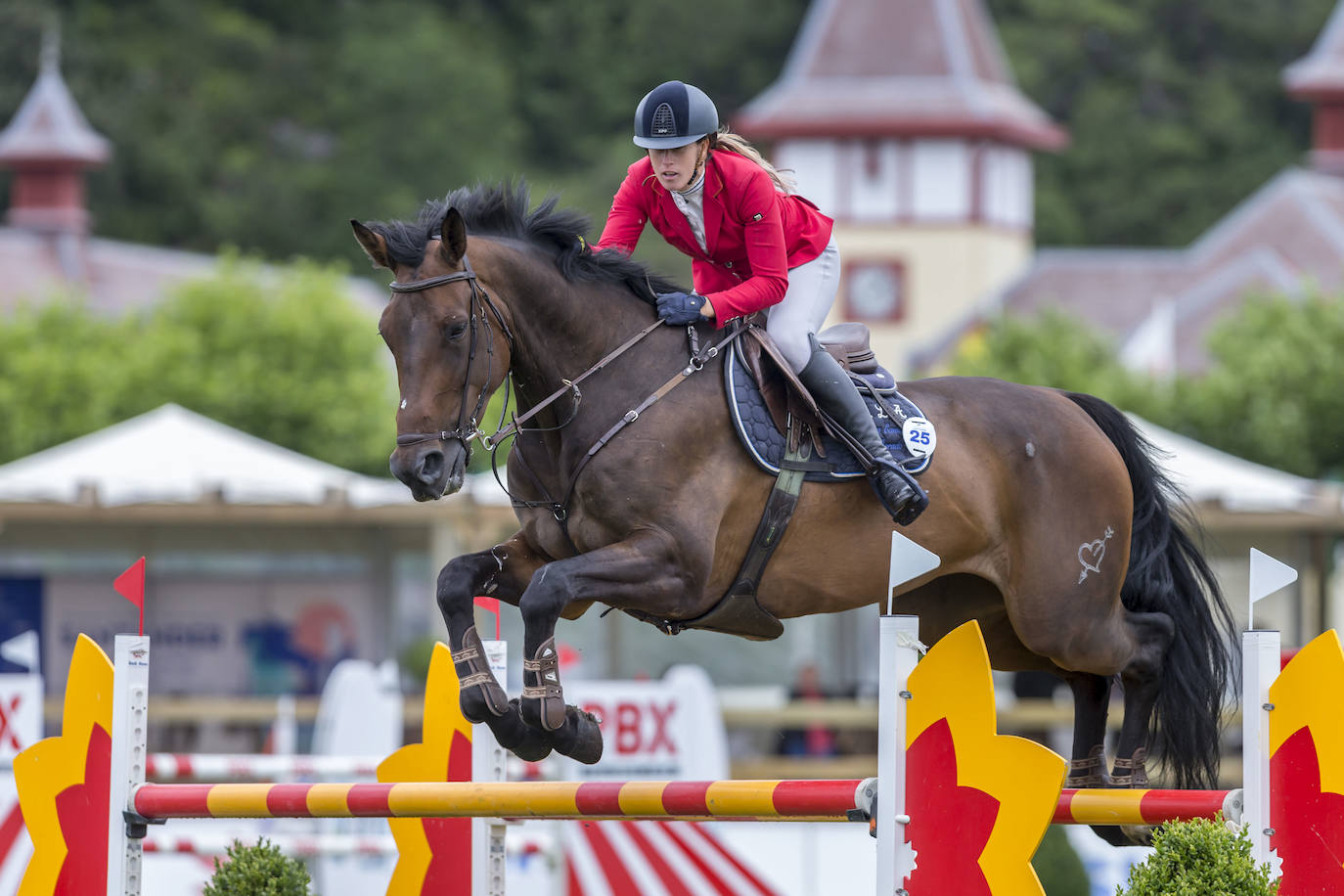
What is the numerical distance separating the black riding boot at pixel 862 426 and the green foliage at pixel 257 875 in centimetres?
178

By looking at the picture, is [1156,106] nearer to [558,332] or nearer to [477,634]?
[558,332]

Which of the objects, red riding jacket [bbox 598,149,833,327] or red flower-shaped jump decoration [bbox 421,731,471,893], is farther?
red flower-shaped jump decoration [bbox 421,731,471,893]

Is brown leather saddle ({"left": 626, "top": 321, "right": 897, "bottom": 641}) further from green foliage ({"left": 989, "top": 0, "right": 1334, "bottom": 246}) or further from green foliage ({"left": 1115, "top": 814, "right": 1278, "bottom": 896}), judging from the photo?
green foliage ({"left": 989, "top": 0, "right": 1334, "bottom": 246})

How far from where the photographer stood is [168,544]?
626 inches

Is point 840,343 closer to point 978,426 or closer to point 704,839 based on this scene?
point 978,426

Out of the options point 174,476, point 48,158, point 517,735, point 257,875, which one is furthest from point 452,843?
point 48,158

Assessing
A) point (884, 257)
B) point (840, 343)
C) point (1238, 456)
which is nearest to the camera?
point (840, 343)

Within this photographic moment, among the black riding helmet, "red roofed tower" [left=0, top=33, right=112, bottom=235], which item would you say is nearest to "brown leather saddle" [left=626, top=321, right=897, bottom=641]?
the black riding helmet

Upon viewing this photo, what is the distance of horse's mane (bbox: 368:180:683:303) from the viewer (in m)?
5.18

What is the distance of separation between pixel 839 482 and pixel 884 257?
42632 millimetres

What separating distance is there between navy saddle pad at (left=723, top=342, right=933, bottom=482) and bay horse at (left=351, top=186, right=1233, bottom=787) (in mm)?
36

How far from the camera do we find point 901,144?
4697cm

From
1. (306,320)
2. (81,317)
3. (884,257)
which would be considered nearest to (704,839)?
(306,320)

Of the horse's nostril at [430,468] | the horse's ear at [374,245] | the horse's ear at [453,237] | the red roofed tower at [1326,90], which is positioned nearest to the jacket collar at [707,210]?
the horse's ear at [453,237]
